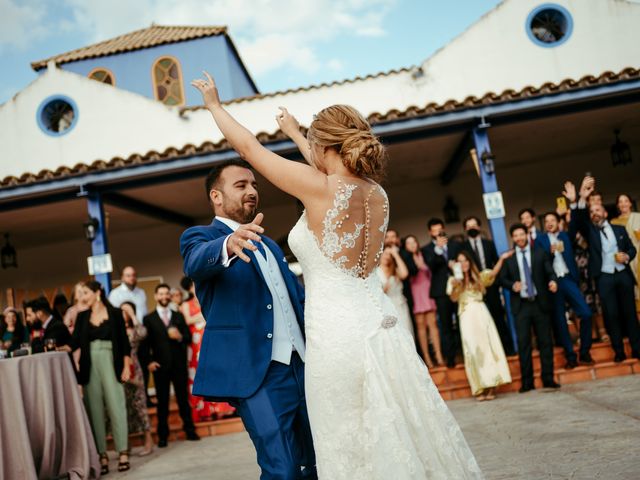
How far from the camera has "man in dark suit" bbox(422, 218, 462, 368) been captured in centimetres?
814

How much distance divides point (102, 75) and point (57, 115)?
553 centimetres

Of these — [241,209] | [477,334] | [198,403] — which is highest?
[241,209]

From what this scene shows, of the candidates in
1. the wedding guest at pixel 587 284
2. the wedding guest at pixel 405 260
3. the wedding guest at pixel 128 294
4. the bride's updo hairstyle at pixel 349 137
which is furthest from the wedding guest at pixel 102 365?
the wedding guest at pixel 587 284

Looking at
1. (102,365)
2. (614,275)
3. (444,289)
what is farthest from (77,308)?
(614,275)

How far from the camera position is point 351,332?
7.72 feet

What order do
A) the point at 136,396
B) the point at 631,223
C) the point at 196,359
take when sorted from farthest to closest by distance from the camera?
the point at 631,223 < the point at 196,359 < the point at 136,396

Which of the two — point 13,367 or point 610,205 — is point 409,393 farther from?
point 610,205

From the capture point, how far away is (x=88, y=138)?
44.2ft

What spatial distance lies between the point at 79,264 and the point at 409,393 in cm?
1162

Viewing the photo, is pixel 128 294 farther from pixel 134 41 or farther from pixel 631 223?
pixel 134 41

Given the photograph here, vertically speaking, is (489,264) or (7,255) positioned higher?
(7,255)

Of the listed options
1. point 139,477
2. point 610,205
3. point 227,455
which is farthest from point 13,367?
point 610,205

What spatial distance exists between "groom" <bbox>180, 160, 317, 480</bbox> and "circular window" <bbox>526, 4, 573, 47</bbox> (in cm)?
1174

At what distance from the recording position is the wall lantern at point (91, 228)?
29.3ft
